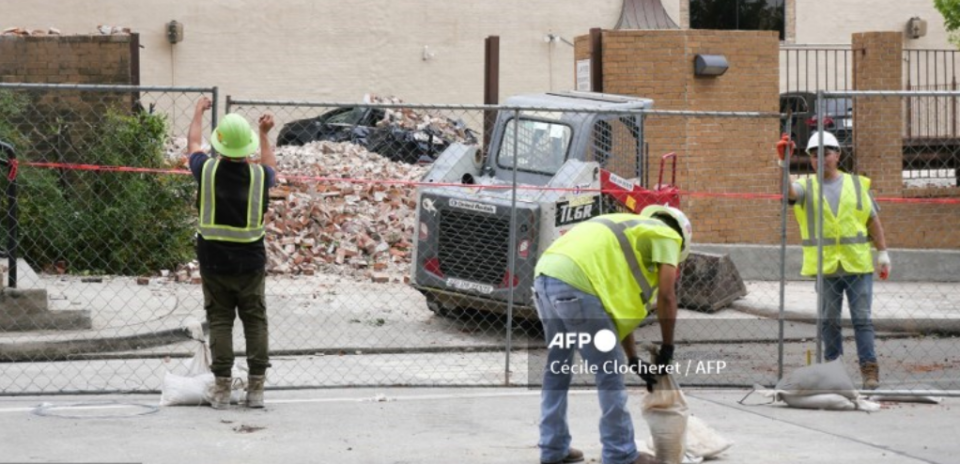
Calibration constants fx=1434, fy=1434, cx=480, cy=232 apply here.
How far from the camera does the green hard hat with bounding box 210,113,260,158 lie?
8828 millimetres

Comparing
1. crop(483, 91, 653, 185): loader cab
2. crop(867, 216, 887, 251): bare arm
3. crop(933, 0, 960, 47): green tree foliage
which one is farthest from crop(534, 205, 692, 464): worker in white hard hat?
crop(933, 0, 960, 47): green tree foliage

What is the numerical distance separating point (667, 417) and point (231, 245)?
3.04 m

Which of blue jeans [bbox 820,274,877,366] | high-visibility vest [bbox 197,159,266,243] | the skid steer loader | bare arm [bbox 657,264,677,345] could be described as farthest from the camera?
the skid steer loader

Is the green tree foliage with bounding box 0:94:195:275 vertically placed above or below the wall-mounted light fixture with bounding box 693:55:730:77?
below

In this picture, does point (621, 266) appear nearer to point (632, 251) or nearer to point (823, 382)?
point (632, 251)

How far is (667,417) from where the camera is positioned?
24.1ft

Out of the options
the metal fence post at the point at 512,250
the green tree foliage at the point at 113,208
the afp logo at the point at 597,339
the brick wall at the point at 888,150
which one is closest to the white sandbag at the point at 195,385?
the metal fence post at the point at 512,250

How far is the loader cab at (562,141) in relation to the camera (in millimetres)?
13148

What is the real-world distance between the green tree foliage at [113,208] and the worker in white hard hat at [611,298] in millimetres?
7806

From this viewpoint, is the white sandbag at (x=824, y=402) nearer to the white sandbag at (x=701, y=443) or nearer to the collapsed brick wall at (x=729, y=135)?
the white sandbag at (x=701, y=443)

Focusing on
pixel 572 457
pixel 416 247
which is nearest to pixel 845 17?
pixel 416 247

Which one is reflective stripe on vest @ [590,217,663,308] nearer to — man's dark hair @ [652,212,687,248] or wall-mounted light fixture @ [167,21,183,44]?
man's dark hair @ [652,212,687,248]

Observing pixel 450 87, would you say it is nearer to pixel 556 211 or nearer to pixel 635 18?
pixel 635 18

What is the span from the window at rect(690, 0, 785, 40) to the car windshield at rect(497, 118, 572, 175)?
66.4 ft
